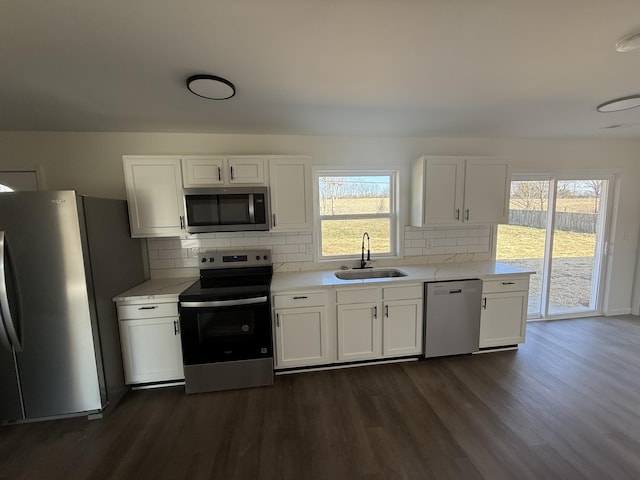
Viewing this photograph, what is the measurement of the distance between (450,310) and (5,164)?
4.65 m

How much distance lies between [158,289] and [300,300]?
1.33 m

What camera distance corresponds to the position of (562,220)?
3.57m

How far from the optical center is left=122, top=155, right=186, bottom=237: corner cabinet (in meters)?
2.47

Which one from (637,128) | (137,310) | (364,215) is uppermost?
(637,128)

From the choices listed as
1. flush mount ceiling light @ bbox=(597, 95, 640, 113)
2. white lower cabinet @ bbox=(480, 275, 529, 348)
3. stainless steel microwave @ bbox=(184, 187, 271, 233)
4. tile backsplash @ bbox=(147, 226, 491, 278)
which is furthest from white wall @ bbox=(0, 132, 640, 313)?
white lower cabinet @ bbox=(480, 275, 529, 348)

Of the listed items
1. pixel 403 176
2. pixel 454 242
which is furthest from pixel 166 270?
pixel 454 242

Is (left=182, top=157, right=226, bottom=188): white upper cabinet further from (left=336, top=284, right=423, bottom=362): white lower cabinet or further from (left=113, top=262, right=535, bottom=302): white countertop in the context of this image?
(left=336, top=284, right=423, bottom=362): white lower cabinet

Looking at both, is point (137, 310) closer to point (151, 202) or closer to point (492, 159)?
point (151, 202)

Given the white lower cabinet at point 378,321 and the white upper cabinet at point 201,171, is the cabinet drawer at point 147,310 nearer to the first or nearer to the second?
the white upper cabinet at point 201,171

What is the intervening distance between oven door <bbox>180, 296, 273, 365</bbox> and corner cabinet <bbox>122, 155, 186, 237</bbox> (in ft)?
2.78

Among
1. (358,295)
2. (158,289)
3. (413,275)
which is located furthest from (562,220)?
(158,289)

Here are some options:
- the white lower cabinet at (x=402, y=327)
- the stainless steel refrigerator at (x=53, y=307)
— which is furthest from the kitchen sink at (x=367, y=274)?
the stainless steel refrigerator at (x=53, y=307)

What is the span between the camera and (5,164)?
101 inches

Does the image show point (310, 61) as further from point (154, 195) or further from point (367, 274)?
point (367, 274)
